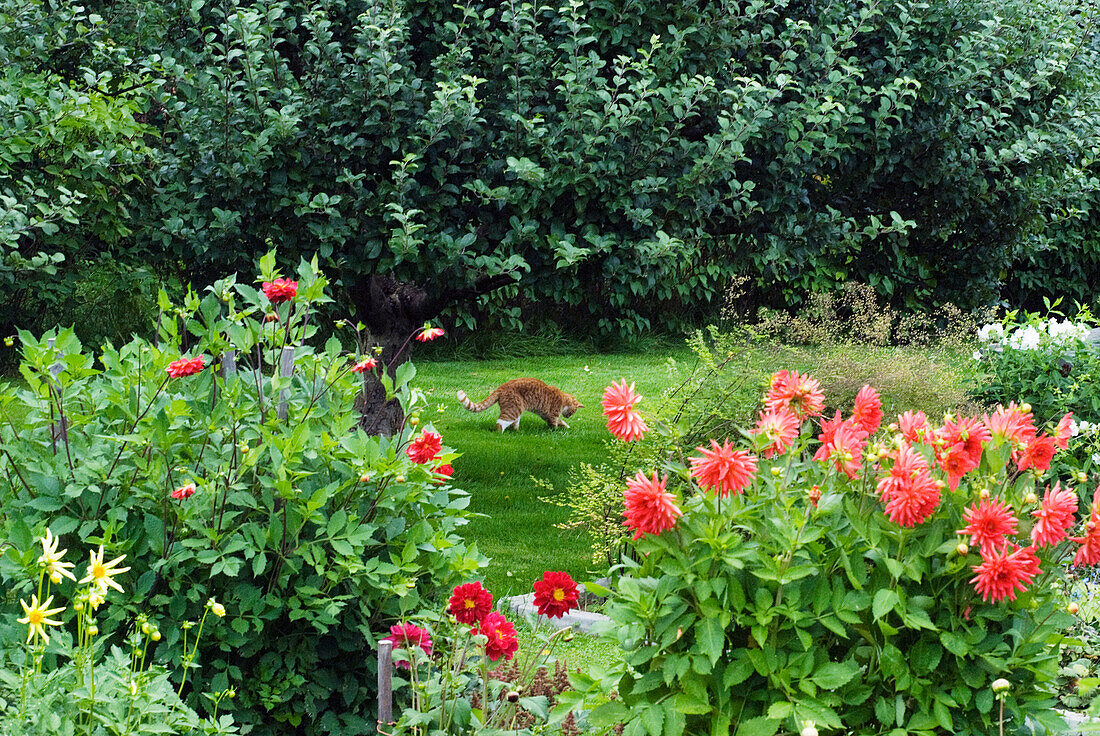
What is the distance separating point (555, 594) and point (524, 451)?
19.3 feet

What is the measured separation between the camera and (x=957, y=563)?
7.32 feet

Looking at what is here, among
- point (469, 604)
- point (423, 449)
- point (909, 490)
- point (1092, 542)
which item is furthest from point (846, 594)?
point (423, 449)

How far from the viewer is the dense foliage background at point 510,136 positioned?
209 inches

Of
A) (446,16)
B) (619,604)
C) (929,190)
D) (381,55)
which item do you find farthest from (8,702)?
(929,190)

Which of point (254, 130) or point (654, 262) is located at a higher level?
point (254, 130)

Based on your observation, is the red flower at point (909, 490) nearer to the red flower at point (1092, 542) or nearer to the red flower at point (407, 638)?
the red flower at point (1092, 542)

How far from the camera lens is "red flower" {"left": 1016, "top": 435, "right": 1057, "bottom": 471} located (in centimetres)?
233

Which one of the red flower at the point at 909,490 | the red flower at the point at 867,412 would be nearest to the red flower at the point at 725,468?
the red flower at the point at 909,490

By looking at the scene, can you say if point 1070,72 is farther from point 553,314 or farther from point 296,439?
point 553,314

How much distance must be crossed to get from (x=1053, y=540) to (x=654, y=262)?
134 inches

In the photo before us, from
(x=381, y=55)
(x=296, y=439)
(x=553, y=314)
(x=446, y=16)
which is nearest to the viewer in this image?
(x=296, y=439)

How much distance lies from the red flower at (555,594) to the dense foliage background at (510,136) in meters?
2.76

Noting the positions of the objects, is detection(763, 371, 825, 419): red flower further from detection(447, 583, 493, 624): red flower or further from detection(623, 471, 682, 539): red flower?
detection(447, 583, 493, 624): red flower

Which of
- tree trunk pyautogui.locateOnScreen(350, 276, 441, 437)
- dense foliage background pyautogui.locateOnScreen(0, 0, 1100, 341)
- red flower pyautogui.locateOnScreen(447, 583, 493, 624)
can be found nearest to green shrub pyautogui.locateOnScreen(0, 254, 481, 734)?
red flower pyautogui.locateOnScreen(447, 583, 493, 624)
